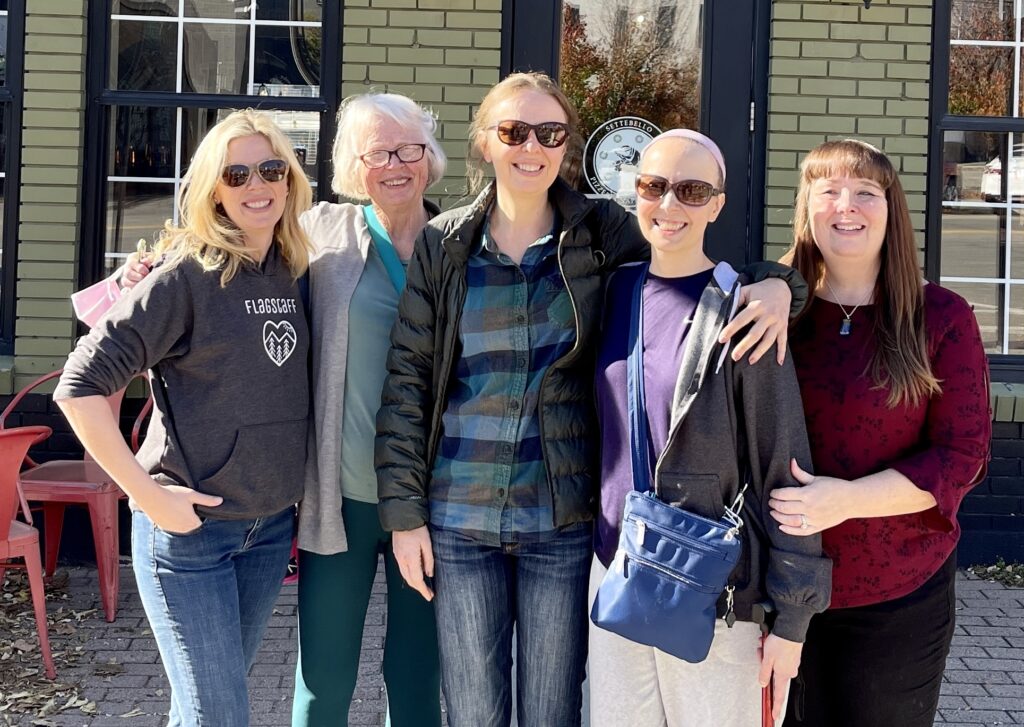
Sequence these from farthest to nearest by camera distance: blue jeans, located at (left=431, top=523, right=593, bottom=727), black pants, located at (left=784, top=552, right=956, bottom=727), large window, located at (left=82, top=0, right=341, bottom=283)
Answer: large window, located at (left=82, top=0, right=341, bottom=283) < blue jeans, located at (left=431, top=523, right=593, bottom=727) < black pants, located at (left=784, top=552, right=956, bottom=727)

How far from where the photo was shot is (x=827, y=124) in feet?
18.8

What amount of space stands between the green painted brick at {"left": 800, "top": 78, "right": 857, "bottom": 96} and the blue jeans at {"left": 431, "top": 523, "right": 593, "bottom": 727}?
3.66m

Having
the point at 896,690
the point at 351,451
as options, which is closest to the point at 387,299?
the point at 351,451

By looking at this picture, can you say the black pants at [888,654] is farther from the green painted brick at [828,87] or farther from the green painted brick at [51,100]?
the green painted brick at [51,100]

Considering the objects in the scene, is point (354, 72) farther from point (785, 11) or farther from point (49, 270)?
point (785, 11)

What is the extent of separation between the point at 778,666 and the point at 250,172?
1696 millimetres

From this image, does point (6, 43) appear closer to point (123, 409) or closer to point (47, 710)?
point (123, 409)

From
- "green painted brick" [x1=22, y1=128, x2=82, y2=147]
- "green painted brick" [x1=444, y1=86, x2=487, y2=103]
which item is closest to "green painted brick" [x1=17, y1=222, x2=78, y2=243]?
"green painted brick" [x1=22, y1=128, x2=82, y2=147]

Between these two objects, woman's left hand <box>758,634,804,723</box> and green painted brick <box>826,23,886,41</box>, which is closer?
woman's left hand <box>758,634,804,723</box>

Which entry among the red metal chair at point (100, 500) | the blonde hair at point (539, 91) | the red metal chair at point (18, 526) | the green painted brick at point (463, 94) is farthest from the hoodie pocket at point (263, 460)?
the green painted brick at point (463, 94)

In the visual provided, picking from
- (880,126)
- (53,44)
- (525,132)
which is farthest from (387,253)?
(880,126)

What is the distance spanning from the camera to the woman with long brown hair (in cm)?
258

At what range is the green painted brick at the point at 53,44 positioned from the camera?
5.56 m

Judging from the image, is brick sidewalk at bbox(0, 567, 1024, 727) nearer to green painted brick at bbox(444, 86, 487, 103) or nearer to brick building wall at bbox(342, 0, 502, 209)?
brick building wall at bbox(342, 0, 502, 209)
